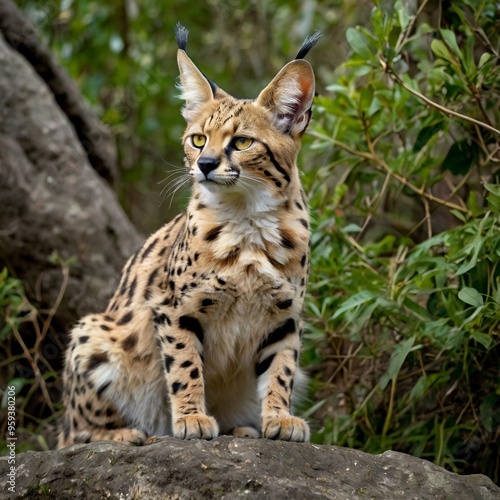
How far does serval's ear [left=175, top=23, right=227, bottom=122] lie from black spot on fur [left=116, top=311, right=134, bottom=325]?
1.20 m

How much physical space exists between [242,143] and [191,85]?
0.57 m

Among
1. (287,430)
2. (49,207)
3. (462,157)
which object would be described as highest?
(462,157)

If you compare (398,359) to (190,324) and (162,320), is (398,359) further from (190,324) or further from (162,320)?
(162,320)

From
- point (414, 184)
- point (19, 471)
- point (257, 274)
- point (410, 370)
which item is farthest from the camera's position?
point (414, 184)

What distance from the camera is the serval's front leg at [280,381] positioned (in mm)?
4551

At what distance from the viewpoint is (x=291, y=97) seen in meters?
4.88

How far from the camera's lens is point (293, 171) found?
16.3 ft

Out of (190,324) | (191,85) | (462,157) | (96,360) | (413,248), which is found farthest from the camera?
(413,248)

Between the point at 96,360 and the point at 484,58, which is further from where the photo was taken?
the point at 484,58

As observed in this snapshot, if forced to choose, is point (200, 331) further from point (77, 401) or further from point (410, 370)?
point (410, 370)

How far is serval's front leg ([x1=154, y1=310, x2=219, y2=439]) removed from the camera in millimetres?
4719

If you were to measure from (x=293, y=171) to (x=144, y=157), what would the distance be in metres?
5.96

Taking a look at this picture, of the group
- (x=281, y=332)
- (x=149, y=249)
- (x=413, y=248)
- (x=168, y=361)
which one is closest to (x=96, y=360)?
(x=168, y=361)

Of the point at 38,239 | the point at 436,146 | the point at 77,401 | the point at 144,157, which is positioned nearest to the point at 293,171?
the point at 77,401
